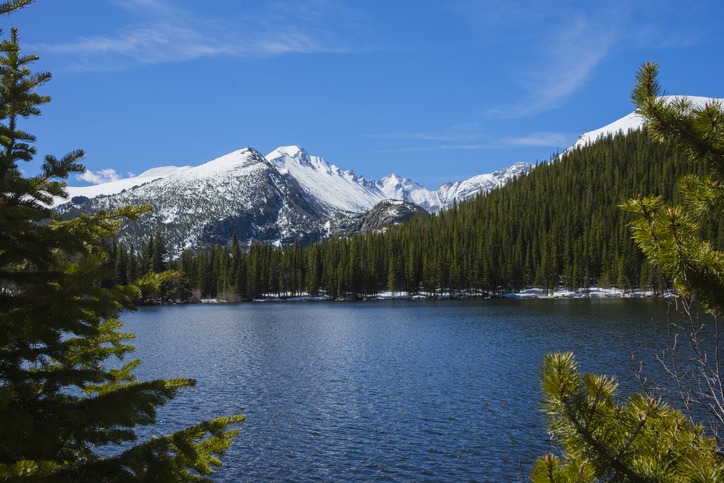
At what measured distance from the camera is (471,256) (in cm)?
14938

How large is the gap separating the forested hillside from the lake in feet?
264

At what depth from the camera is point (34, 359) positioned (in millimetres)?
5566

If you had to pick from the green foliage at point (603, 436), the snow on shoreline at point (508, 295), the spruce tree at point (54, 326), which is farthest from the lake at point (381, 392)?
the snow on shoreline at point (508, 295)

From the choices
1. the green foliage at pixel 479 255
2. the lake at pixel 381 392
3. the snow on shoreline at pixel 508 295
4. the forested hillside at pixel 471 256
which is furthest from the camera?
the forested hillside at pixel 471 256

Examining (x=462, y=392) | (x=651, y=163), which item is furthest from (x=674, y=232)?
(x=651, y=163)

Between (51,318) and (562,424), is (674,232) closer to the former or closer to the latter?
(562,424)

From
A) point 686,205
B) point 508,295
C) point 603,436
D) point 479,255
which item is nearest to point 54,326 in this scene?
point 603,436

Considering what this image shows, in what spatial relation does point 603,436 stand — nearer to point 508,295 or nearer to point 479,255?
point 508,295

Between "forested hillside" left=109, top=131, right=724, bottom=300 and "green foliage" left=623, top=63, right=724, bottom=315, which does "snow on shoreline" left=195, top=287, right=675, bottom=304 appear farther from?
"green foliage" left=623, top=63, right=724, bottom=315

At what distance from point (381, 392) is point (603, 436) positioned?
3001 cm

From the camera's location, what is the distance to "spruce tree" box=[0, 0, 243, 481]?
191 inches

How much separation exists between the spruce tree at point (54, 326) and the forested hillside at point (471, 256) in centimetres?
13445

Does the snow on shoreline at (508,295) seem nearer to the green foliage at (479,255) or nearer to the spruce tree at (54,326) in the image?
the green foliage at (479,255)

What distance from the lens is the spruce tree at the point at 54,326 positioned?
4.85 m
